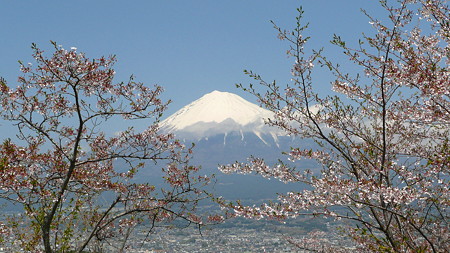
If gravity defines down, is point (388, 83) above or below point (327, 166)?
above

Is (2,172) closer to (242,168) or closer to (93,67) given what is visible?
(93,67)

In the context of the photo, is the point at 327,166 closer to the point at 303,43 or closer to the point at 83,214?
the point at 303,43

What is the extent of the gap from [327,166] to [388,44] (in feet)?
9.60

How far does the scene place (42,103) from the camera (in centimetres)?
719

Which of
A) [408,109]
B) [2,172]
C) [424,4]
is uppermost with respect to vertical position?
[424,4]

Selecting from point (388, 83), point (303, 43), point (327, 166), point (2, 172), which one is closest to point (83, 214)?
point (2, 172)

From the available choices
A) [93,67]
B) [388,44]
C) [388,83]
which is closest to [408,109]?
[388,83]

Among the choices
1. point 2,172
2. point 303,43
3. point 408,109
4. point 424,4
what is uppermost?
point 424,4

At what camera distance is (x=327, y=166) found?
7.59 metres

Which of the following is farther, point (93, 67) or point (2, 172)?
point (93, 67)

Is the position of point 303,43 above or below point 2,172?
above

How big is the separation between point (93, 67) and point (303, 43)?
3802mm

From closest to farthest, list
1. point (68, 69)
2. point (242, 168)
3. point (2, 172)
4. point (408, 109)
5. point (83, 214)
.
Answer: point (2, 172), point (68, 69), point (408, 109), point (242, 168), point (83, 214)

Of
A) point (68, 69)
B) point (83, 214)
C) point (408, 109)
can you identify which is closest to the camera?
point (68, 69)
